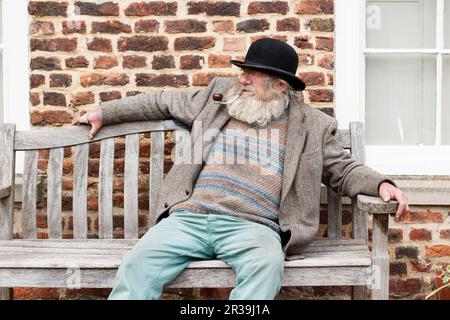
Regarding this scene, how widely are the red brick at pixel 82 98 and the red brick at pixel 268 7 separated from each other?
3.17 ft

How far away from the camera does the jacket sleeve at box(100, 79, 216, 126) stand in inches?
146

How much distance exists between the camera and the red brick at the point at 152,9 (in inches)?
157

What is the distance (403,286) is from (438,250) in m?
0.28

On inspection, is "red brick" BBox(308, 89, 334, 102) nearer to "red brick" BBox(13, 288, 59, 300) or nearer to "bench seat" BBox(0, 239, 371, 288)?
"bench seat" BBox(0, 239, 371, 288)

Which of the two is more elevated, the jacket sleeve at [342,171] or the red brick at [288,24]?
the red brick at [288,24]

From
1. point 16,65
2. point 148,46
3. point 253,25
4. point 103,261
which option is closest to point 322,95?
point 253,25

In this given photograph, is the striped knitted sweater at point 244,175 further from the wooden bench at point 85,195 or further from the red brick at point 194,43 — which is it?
the red brick at point 194,43

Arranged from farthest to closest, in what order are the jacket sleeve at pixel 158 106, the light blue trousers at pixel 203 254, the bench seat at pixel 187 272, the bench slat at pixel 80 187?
the bench slat at pixel 80 187, the jacket sleeve at pixel 158 106, the bench seat at pixel 187 272, the light blue trousers at pixel 203 254

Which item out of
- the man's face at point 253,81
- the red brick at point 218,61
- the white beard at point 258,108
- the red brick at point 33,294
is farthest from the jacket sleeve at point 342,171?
the red brick at point 33,294

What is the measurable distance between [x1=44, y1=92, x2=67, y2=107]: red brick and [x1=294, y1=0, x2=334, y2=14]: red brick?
134 centimetres

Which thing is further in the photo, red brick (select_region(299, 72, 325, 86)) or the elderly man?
red brick (select_region(299, 72, 325, 86))

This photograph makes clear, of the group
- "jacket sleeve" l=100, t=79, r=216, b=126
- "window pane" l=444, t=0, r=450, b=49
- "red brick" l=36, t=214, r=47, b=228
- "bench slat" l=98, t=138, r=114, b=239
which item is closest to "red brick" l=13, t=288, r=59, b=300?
"red brick" l=36, t=214, r=47, b=228

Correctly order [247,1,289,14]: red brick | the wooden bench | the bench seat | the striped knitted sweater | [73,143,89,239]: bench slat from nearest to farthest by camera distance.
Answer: the bench seat, the striped knitted sweater, the wooden bench, [73,143,89,239]: bench slat, [247,1,289,14]: red brick
